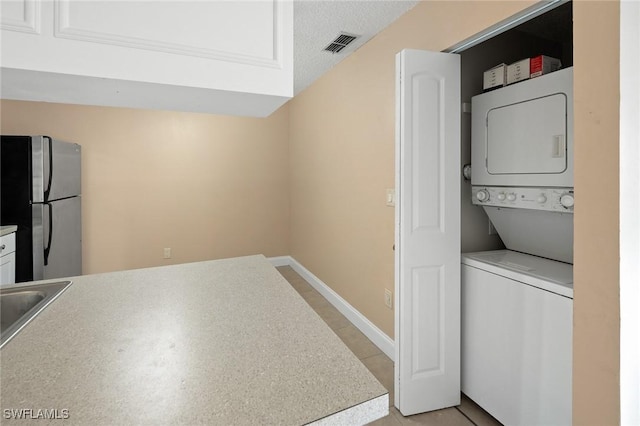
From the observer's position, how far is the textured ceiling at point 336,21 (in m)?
1.97

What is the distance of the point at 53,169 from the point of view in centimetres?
266

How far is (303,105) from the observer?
3988mm

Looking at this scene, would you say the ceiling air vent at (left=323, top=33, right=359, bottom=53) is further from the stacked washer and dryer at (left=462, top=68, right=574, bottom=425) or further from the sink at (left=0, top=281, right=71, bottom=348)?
the sink at (left=0, top=281, right=71, bottom=348)

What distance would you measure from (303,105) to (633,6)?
3322 millimetres

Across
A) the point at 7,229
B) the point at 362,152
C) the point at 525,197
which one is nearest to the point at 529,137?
the point at 525,197

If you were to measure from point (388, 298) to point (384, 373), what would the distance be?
51cm

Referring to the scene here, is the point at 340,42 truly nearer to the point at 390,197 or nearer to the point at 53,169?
the point at 390,197

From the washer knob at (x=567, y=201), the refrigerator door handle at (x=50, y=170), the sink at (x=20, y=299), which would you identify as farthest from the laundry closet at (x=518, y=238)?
the refrigerator door handle at (x=50, y=170)

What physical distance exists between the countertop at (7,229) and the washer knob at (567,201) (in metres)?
3.35

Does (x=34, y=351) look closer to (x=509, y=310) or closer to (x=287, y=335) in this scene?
(x=287, y=335)

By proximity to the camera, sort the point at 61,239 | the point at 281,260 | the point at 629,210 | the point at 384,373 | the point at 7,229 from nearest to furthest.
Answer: the point at 629,210 < the point at 384,373 < the point at 7,229 < the point at 61,239 < the point at 281,260

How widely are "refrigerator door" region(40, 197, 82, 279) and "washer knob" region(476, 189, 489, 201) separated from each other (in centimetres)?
322

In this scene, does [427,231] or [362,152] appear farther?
[362,152]

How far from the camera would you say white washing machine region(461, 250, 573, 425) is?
1370 mm
